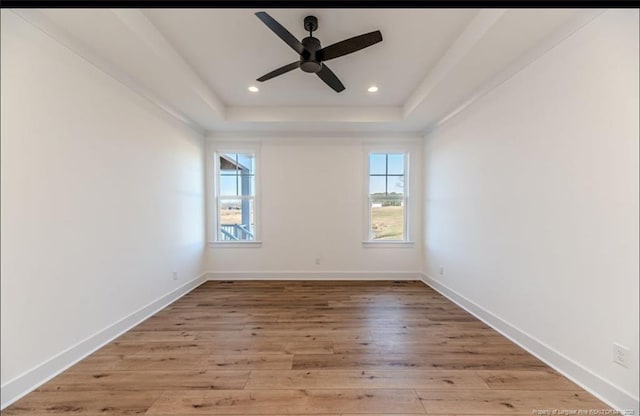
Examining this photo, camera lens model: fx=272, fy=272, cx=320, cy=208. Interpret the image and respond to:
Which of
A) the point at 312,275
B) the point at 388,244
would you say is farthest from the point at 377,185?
the point at 312,275

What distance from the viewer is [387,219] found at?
4.80 metres

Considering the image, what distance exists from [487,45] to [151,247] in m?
3.86

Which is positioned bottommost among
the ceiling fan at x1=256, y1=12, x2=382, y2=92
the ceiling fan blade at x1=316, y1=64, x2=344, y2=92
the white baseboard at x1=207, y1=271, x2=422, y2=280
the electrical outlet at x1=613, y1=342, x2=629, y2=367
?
the white baseboard at x1=207, y1=271, x2=422, y2=280

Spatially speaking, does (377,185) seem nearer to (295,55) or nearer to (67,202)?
(295,55)

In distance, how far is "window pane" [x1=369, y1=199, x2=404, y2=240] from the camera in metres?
4.78

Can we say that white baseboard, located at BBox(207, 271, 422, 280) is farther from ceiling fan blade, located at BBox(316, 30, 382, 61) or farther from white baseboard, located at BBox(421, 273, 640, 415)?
ceiling fan blade, located at BBox(316, 30, 382, 61)

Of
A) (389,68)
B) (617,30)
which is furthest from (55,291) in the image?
(617,30)

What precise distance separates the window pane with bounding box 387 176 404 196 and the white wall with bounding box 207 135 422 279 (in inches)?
8.6

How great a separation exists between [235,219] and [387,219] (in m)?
2.70

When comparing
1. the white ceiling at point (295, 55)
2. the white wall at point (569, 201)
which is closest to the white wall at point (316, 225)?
the white ceiling at point (295, 55)

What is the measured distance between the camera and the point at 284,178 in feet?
15.4

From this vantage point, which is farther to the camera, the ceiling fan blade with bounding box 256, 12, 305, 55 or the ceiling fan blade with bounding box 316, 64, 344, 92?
the ceiling fan blade with bounding box 316, 64, 344, 92

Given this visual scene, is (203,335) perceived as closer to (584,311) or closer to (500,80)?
(584,311)

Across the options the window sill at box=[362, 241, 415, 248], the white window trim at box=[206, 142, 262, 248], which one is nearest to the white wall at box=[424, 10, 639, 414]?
the window sill at box=[362, 241, 415, 248]
